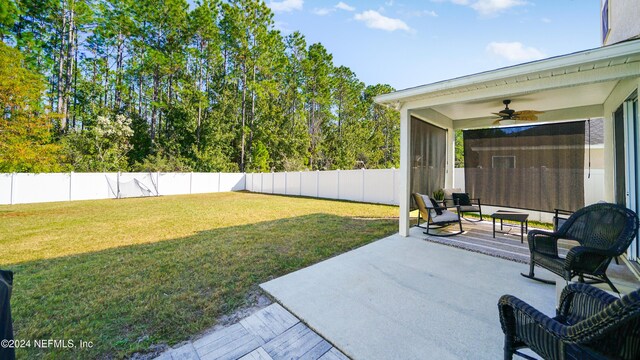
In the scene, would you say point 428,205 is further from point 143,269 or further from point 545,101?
point 143,269

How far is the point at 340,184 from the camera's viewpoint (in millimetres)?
13039

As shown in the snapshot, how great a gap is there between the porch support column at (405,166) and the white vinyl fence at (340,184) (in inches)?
229

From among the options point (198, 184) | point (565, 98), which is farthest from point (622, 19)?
point (198, 184)

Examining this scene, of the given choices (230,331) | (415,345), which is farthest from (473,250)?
(230,331)

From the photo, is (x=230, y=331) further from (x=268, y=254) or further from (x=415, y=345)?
(x=268, y=254)

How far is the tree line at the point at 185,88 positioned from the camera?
16.4m

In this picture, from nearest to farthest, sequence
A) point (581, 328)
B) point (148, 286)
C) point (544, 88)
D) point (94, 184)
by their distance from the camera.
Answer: point (581, 328)
point (148, 286)
point (544, 88)
point (94, 184)

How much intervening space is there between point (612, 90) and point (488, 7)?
297 centimetres

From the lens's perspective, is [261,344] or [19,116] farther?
[19,116]

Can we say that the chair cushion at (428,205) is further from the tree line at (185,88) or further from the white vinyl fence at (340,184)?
the tree line at (185,88)

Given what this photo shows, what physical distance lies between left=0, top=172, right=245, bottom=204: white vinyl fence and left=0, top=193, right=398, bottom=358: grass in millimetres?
5914

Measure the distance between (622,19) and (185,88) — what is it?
78.5ft

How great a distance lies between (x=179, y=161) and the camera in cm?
1811

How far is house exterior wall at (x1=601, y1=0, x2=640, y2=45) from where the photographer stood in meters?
3.54
